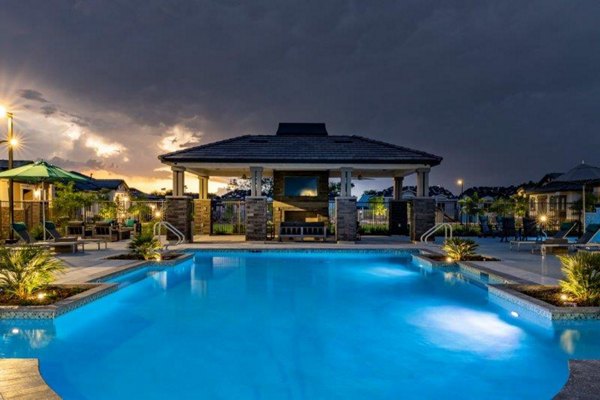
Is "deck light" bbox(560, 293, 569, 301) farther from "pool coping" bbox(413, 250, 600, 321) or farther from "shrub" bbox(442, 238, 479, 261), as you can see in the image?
"shrub" bbox(442, 238, 479, 261)

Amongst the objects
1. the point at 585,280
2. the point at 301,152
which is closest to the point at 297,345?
the point at 585,280

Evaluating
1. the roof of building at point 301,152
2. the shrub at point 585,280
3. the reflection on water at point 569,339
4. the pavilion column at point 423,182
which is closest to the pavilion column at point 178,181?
the roof of building at point 301,152

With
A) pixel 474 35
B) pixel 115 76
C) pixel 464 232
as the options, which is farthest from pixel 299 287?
pixel 474 35

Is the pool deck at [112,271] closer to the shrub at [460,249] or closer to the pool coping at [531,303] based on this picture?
the pool coping at [531,303]

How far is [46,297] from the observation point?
21.5ft

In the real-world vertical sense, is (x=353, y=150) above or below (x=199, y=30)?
below

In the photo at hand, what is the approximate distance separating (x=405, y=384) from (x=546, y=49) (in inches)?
1233

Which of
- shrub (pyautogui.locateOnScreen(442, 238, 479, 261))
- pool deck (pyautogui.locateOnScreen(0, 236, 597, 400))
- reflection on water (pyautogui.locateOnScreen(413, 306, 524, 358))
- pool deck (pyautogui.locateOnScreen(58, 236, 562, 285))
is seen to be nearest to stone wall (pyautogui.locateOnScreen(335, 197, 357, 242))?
pool deck (pyautogui.locateOnScreen(0, 236, 597, 400))

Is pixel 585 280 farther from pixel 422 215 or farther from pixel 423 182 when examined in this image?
pixel 423 182

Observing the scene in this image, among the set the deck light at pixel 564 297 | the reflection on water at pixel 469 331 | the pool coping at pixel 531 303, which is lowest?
the reflection on water at pixel 469 331

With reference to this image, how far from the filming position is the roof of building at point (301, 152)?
17.5 m

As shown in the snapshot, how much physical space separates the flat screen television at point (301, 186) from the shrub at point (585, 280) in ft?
50.3

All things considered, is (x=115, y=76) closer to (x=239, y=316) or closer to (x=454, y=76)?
(x=239, y=316)

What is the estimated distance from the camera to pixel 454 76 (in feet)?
90.2
